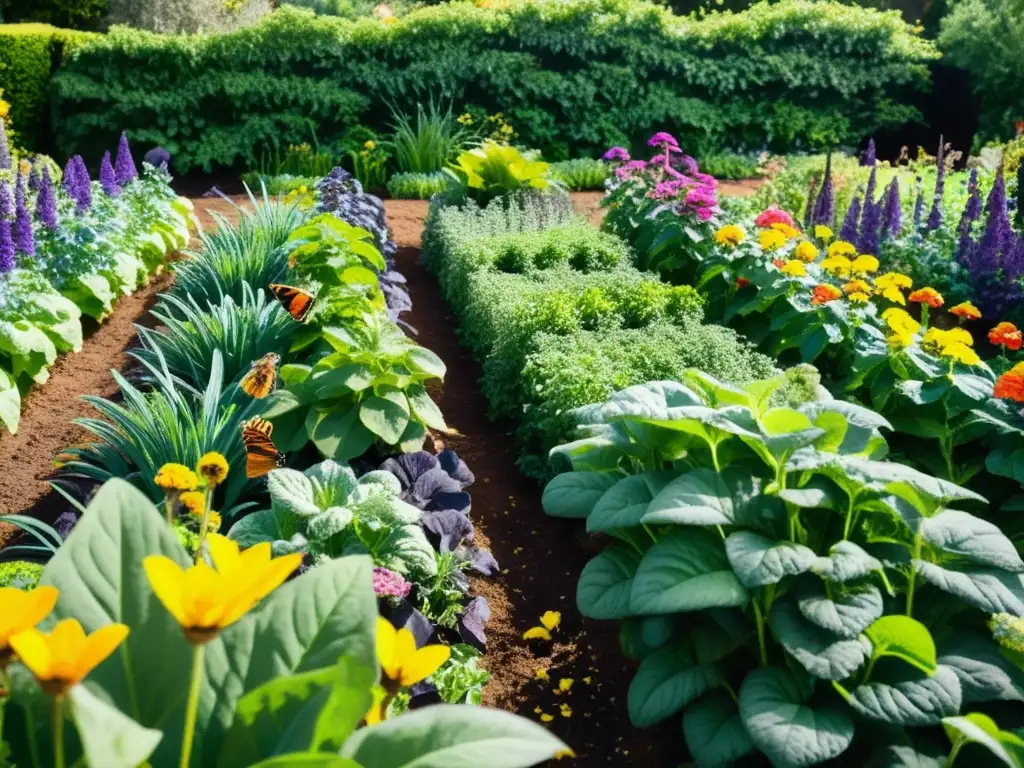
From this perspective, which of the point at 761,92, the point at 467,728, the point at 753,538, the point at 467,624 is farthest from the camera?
the point at 761,92

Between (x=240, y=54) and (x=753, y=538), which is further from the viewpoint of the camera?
(x=240, y=54)

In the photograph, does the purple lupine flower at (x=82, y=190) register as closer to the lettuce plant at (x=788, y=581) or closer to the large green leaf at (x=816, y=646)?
the lettuce plant at (x=788, y=581)

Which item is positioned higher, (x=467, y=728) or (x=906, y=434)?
(x=467, y=728)

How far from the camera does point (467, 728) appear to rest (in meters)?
1.12

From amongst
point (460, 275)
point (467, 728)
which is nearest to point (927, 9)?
point (460, 275)

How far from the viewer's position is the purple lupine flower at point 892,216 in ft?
19.4

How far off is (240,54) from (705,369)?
8.18m

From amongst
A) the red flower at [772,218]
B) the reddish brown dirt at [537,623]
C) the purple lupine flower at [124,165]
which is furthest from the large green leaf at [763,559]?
the purple lupine flower at [124,165]

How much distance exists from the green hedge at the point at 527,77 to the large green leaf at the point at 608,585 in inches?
337

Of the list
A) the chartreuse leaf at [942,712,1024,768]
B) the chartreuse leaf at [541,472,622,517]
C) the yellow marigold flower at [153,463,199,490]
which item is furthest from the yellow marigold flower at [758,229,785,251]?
the yellow marigold flower at [153,463,199,490]

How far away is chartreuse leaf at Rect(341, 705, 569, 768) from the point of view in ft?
3.53

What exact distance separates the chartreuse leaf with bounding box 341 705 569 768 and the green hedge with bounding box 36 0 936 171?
978cm

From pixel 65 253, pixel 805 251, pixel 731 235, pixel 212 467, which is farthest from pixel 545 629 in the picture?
pixel 65 253

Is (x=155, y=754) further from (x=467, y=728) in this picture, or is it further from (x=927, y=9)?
(x=927, y=9)
